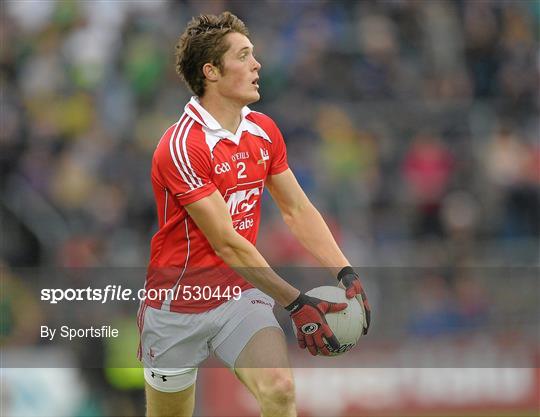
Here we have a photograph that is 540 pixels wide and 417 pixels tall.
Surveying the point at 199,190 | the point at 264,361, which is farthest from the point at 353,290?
the point at 199,190

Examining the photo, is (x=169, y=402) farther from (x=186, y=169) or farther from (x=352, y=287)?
(x=186, y=169)

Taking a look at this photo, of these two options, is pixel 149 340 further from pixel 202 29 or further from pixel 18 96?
pixel 18 96

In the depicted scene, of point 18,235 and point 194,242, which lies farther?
point 18,235

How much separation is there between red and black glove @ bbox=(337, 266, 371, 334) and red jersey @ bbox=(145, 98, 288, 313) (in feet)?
1.65

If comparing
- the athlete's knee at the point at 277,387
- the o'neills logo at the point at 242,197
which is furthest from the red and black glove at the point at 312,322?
the o'neills logo at the point at 242,197

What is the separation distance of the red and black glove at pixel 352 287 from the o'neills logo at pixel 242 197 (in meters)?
0.60

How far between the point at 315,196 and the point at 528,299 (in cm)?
231

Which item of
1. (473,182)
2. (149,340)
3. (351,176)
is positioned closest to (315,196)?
(351,176)

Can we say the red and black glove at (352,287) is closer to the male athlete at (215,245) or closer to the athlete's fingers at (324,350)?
the male athlete at (215,245)

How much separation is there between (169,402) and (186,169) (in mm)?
1244

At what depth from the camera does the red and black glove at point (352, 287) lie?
618 cm

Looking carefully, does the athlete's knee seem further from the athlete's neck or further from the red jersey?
the athlete's neck

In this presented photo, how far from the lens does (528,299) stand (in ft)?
36.6

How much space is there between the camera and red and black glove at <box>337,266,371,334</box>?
6.18 metres
